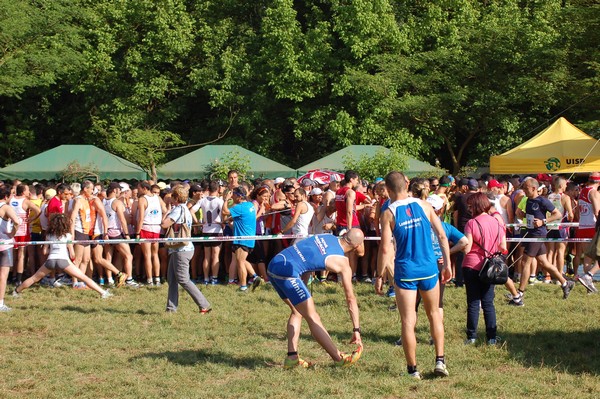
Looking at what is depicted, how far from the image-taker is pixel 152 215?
13.7 metres

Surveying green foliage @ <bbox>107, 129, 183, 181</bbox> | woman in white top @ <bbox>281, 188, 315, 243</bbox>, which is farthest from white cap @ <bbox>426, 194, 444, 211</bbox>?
green foliage @ <bbox>107, 129, 183, 181</bbox>

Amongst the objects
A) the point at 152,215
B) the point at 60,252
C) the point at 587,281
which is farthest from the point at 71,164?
the point at 587,281

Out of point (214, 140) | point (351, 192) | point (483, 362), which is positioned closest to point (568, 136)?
point (351, 192)

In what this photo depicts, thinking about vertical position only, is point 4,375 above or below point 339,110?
below

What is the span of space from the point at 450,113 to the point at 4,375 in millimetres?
25993

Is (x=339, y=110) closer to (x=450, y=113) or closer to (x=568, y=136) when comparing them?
(x=450, y=113)

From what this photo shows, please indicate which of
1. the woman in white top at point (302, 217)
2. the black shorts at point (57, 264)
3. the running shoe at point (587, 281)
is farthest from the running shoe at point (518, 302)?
the black shorts at point (57, 264)

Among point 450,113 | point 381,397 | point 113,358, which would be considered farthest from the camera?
point 450,113

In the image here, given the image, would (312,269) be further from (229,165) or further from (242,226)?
(229,165)

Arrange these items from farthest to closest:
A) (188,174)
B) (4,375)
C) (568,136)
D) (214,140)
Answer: (214,140), (188,174), (568,136), (4,375)

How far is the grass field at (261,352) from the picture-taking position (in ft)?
22.7

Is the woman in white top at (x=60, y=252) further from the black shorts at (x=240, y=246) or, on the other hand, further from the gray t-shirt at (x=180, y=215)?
the black shorts at (x=240, y=246)

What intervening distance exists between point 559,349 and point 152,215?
24.9 ft

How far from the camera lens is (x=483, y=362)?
7.71 m
